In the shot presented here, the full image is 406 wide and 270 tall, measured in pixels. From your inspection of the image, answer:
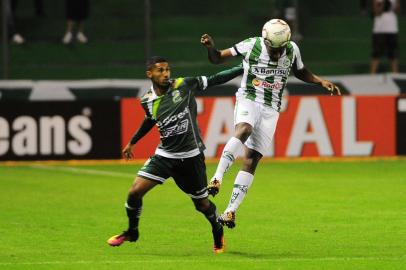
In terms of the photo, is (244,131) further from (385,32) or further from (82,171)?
(385,32)

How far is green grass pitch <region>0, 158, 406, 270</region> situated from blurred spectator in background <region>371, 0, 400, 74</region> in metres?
3.29

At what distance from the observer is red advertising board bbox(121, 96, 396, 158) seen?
22.3 m

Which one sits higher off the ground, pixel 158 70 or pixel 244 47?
pixel 244 47

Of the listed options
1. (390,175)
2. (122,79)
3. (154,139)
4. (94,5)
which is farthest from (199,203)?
(94,5)

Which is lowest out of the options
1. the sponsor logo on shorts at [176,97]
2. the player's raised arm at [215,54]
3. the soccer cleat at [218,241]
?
the soccer cleat at [218,241]

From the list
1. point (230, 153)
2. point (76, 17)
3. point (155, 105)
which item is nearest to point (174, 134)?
point (155, 105)

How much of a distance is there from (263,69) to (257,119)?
557mm

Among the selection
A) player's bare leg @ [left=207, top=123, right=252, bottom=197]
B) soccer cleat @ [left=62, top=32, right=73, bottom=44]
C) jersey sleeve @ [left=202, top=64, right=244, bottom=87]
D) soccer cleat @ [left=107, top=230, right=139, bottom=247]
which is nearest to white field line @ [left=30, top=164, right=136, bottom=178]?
soccer cleat @ [left=62, top=32, right=73, bottom=44]

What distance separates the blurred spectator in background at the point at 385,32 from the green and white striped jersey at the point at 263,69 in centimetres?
1207

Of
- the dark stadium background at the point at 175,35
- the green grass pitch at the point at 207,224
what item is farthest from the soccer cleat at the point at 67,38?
the green grass pitch at the point at 207,224

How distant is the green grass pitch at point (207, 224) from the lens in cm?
1145

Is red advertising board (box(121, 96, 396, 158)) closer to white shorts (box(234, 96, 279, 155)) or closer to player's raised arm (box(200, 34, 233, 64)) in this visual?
white shorts (box(234, 96, 279, 155))

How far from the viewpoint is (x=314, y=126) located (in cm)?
2233

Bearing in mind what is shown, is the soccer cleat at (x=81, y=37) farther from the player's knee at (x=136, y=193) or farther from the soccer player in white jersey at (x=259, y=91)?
the player's knee at (x=136, y=193)
